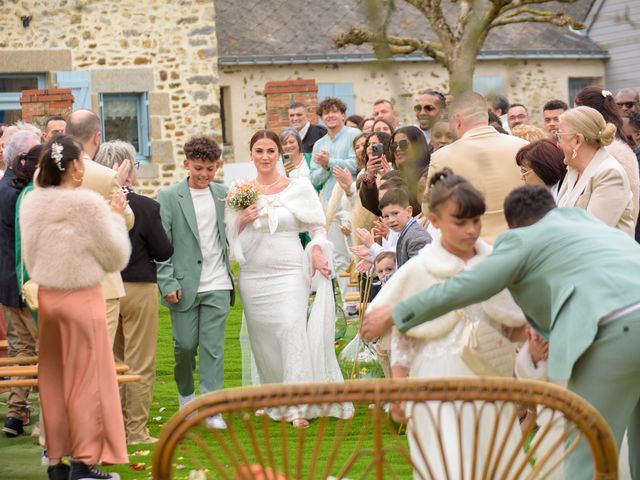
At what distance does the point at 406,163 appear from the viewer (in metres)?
2.38

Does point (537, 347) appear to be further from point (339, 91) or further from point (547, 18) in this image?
point (339, 91)

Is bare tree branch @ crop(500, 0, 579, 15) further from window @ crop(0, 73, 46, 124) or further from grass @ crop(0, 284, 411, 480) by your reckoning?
window @ crop(0, 73, 46, 124)

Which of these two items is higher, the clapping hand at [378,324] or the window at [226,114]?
the window at [226,114]

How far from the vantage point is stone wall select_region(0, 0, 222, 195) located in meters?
22.3

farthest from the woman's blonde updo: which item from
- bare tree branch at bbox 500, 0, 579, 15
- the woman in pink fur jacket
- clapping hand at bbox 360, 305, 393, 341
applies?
bare tree branch at bbox 500, 0, 579, 15

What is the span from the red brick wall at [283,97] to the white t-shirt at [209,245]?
36.2 feet

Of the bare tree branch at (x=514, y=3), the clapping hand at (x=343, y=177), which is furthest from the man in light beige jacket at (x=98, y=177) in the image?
the bare tree branch at (x=514, y=3)

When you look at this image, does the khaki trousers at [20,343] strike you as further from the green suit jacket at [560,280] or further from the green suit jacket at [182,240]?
the green suit jacket at [560,280]

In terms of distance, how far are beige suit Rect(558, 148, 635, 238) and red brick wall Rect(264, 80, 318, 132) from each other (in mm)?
13571

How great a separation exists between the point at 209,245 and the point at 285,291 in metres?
0.67

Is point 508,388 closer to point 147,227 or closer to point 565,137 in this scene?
point 565,137

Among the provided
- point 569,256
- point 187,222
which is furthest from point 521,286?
point 187,222

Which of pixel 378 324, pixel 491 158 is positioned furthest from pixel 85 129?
pixel 491 158

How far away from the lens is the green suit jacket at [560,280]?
4.36 m
